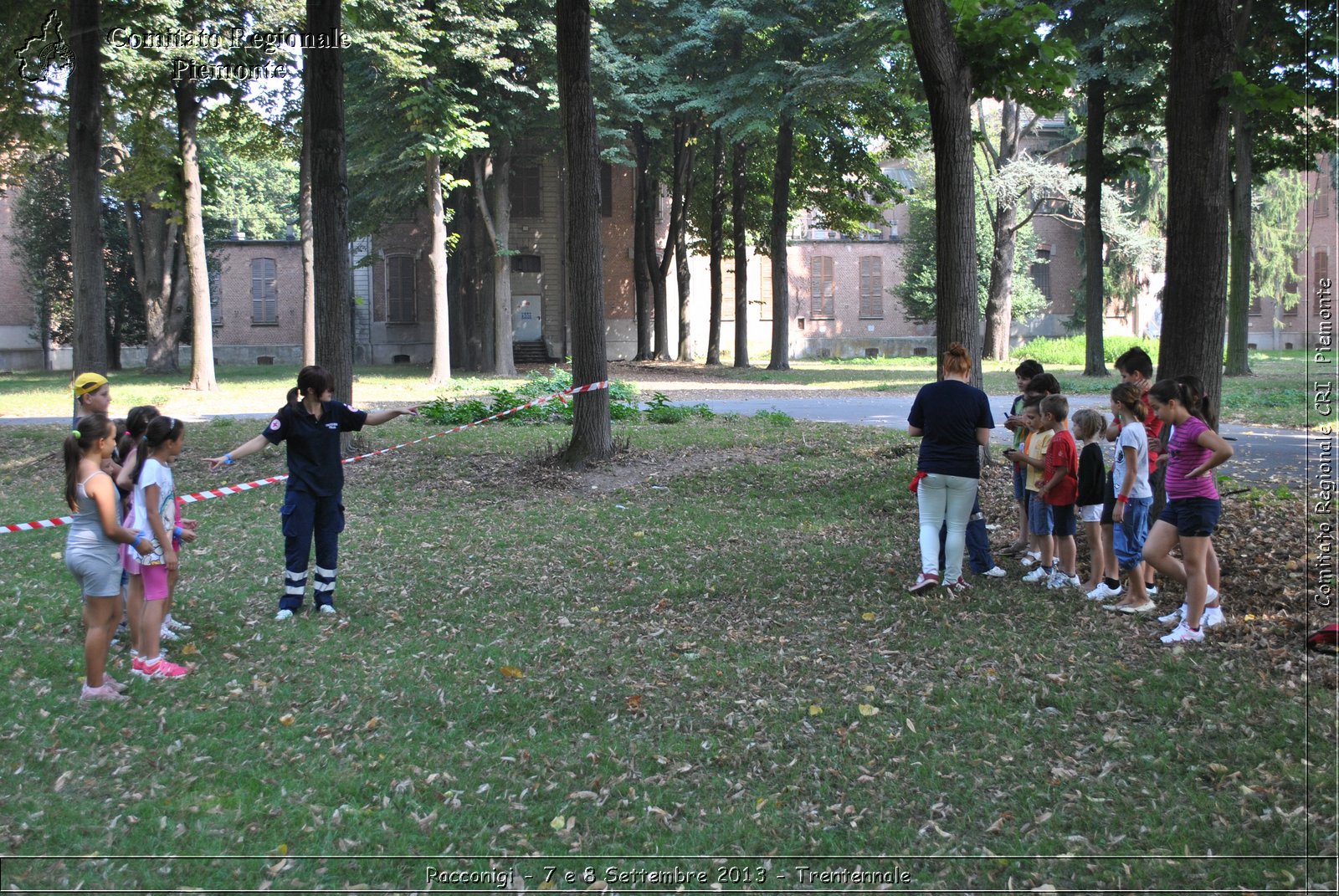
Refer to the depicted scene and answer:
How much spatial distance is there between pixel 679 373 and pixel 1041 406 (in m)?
27.2

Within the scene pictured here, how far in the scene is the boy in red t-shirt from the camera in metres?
7.32

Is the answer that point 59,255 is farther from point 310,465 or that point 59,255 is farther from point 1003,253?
point 310,465

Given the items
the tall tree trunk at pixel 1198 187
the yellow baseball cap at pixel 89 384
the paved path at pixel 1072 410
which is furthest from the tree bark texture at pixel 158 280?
the tall tree trunk at pixel 1198 187

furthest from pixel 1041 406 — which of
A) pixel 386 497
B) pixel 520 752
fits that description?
pixel 386 497

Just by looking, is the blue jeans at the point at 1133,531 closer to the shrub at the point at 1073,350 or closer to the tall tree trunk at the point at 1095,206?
the tall tree trunk at the point at 1095,206

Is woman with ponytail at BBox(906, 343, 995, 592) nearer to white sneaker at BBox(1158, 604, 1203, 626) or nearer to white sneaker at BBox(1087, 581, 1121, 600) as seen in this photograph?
white sneaker at BBox(1087, 581, 1121, 600)

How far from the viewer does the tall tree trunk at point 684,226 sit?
36.8 meters

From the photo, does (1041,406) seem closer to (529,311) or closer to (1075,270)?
(529,311)

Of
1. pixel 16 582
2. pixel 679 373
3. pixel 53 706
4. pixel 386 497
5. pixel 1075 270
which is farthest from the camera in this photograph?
pixel 1075 270

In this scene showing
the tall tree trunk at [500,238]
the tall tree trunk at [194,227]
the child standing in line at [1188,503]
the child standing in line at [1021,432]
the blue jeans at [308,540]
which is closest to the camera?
the child standing in line at [1188,503]

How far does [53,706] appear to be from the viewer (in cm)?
566

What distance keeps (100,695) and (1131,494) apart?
657cm

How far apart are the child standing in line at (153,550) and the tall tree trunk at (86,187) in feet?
31.6

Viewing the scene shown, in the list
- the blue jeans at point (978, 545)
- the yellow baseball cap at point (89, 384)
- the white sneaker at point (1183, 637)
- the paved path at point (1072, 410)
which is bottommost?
the white sneaker at point (1183, 637)
